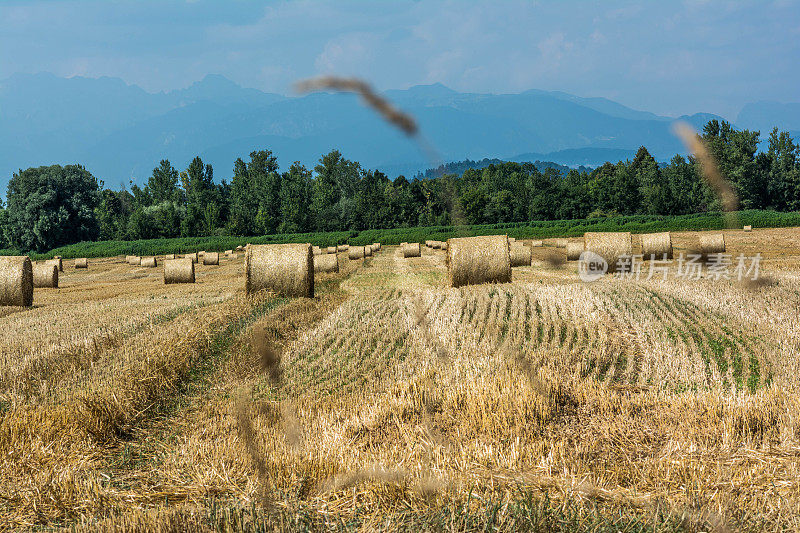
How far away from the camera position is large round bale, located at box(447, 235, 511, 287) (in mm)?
17234

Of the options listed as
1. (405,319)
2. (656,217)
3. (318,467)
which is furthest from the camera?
(656,217)

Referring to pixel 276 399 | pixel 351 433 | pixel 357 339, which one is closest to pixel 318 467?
pixel 351 433

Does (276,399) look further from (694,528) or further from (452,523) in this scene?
(694,528)

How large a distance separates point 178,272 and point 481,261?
14715mm

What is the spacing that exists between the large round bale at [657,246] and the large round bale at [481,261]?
13.1m

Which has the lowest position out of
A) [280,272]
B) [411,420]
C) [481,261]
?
[411,420]

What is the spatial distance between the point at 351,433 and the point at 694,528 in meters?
3.43

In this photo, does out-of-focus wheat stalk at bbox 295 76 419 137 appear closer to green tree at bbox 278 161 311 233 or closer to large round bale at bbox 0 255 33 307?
large round bale at bbox 0 255 33 307

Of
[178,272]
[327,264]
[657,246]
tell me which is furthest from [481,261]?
[178,272]

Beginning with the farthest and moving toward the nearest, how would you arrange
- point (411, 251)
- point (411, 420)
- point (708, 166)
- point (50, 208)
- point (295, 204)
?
1. point (295, 204)
2. point (50, 208)
3. point (411, 251)
4. point (411, 420)
5. point (708, 166)

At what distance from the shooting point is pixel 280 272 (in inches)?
649

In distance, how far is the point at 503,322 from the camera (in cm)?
1159

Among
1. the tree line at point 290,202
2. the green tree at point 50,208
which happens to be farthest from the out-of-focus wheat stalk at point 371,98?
the green tree at point 50,208

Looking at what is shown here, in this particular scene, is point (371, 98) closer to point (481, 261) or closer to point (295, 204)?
point (481, 261)
